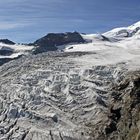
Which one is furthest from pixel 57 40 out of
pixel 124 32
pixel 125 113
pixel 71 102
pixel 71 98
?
pixel 125 113

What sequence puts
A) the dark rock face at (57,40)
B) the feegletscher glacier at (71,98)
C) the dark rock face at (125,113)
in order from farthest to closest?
the dark rock face at (57,40)
the feegletscher glacier at (71,98)
the dark rock face at (125,113)

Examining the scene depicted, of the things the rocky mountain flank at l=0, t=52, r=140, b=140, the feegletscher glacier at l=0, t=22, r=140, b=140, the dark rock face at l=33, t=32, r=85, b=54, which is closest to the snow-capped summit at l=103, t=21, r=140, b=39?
the dark rock face at l=33, t=32, r=85, b=54

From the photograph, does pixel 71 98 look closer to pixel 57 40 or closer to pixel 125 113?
pixel 125 113

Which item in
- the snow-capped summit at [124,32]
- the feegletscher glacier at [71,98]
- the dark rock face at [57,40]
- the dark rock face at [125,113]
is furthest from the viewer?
the snow-capped summit at [124,32]

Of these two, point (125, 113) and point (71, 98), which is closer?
point (125, 113)

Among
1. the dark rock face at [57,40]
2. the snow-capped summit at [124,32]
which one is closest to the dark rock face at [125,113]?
the dark rock face at [57,40]

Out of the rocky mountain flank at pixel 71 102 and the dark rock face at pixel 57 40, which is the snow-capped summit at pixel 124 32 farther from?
the rocky mountain flank at pixel 71 102

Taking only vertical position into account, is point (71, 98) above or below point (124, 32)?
below

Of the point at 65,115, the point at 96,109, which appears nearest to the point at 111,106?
the point at 96,109
